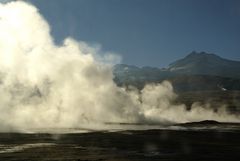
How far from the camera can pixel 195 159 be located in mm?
44844

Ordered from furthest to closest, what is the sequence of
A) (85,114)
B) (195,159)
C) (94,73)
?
1. (94,73)
2. (85,114)
3. (195,159)

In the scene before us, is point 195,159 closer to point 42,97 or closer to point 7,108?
point 7,108

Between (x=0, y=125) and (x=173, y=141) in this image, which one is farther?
(x=0, y=125)

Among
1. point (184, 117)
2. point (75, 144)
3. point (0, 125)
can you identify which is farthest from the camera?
point (184, 117)

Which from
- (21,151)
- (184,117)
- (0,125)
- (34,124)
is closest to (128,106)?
(184,117)

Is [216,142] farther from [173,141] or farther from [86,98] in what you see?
[86,98]

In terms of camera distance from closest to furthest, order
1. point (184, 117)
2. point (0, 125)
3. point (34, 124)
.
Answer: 1. point (0, 125)
2. point (34, 124)
3. point (184, 117)

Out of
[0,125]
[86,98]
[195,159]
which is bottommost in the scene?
[195,159]

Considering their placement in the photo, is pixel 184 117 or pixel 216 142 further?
pixel 184 117

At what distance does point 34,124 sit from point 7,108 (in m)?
7.60

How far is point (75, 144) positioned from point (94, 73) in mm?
58194

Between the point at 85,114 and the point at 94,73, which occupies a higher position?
the point at 94,73

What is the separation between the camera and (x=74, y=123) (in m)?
97.9

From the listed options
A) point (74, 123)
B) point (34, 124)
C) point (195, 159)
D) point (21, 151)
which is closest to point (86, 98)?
point (74, 123)
